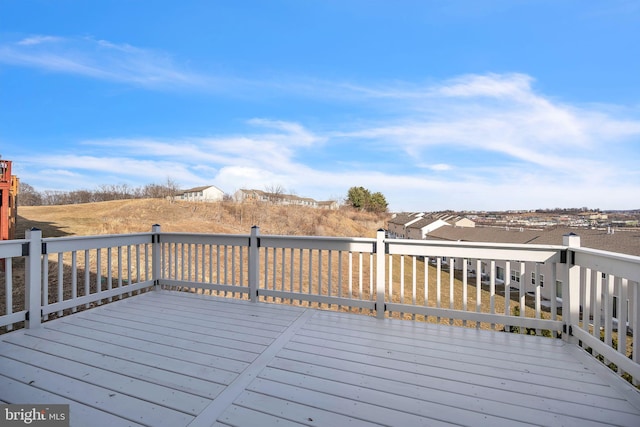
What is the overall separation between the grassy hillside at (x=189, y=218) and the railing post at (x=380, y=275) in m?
13.4

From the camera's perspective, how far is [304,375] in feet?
6.94

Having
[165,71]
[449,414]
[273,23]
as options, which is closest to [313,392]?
[449,414]

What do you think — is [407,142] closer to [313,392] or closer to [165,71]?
[165,71]

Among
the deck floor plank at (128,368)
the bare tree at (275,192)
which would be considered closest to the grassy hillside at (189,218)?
the bare tree at (275,192)

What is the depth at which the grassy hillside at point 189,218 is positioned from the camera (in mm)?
15391

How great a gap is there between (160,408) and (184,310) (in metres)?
2.09

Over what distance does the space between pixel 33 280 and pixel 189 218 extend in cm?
1685

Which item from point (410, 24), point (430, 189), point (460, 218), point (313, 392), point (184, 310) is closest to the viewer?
point (313, 392)

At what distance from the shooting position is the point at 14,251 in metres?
2.99

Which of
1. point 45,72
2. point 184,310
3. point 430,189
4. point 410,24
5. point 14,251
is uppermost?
Answer: point 410,24

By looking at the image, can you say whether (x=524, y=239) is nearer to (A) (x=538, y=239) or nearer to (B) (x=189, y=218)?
(A) (x=538, y=239)

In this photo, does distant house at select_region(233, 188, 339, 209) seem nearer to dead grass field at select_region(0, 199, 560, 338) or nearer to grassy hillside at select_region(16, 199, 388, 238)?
grassy hillside at select_region(16, 199, 388, 238)

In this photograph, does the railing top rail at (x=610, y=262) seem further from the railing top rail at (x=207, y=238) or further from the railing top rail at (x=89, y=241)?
the railing top rail at (x=89, y=241)

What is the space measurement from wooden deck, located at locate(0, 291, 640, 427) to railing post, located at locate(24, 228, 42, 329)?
0.17 m
